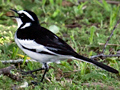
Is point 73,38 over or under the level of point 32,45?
under

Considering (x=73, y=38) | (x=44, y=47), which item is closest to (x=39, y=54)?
(x=44, y=47)

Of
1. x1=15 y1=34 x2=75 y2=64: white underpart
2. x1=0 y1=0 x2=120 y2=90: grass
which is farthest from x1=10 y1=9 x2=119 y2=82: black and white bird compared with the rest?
x1=0 y1=0 x2=120 y2=90: grass

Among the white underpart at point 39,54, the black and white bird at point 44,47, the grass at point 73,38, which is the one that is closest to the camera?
the black and white bird at point 44,47

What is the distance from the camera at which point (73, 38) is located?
18.8ft

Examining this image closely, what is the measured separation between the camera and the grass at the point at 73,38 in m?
4.39

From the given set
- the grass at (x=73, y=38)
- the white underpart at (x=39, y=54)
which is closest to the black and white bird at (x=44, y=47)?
the white underpart at (x=39, y=54)

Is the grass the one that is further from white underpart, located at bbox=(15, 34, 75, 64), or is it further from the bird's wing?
the bird's wing

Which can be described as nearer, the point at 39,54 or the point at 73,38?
the point at 39,54

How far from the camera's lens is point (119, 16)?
7.86 m

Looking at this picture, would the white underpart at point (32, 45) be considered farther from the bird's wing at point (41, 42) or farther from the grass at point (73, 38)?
the grass at point (73, 38)

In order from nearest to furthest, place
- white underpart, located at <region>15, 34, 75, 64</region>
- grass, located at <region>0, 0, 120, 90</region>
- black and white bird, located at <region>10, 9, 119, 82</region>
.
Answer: black and white bird, located at <region>10, 9, 119, 82</region> → white underpart, located at <region>15, 34, 75, 64</region> → grass, located at <region>0, 0, 120, 90</region>

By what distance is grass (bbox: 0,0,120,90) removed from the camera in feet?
14.4

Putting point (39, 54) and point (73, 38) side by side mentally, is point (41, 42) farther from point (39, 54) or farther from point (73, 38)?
point (73, 38)

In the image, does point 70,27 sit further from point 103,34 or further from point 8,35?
point 8,35
